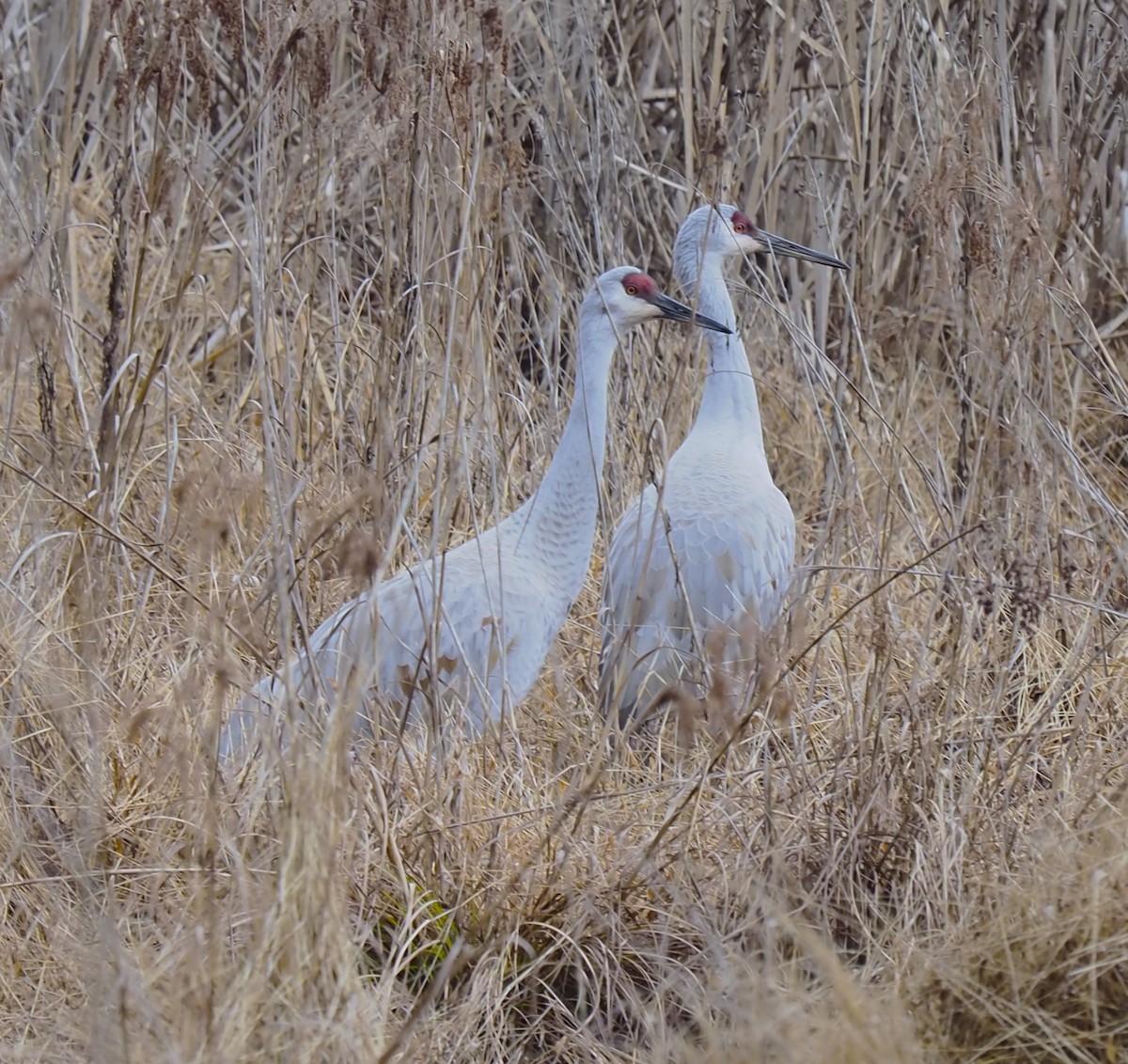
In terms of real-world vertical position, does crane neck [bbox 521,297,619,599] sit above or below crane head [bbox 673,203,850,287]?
below

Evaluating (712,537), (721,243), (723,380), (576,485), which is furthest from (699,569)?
(721,243)

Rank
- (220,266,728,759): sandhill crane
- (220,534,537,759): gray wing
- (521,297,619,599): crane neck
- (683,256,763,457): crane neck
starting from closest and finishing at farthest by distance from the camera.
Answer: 1. (220,534,537,759): gray wing
2. (220,266,728,759): sandhill crane
3. (521,297,619,599): crane neck
4. (683,256,763,457): crane neck

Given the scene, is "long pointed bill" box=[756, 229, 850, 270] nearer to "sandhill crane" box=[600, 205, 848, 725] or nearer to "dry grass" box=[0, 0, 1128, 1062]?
"sandhill crane" box=[600, 205, 848, 725]

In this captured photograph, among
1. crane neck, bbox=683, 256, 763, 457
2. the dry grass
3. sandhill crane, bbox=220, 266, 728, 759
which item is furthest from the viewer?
crane neck, bbox=683, 256, 763, 457

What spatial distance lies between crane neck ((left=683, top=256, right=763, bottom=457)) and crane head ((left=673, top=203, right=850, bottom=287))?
0.05 metres

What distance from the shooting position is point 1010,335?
251 centimetres

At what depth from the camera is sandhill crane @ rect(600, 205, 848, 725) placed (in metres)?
3.75

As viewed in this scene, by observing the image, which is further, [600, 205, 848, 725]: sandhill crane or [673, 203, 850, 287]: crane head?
[673, 203, 850, 287]: crane head

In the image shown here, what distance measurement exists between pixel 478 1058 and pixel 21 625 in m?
1.30

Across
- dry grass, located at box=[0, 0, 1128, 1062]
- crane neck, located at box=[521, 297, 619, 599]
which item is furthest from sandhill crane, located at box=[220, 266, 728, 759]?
dry grass, located at box=[0, 0, 1128, 1062]

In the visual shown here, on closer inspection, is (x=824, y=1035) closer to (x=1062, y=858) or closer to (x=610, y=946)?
(x=1062, y=858)

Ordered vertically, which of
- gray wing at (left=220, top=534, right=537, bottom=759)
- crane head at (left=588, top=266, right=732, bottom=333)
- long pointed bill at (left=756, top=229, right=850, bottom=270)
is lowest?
gray wing at (left=220, top=534, right=537, bottom=759)

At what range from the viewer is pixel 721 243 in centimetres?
429

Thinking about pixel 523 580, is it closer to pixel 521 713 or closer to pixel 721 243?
pixel 521 713
